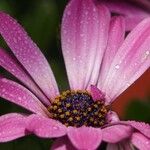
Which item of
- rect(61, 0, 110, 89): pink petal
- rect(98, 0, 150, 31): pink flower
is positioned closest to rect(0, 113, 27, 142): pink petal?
rect(61, 0, 110, 89): pink petal

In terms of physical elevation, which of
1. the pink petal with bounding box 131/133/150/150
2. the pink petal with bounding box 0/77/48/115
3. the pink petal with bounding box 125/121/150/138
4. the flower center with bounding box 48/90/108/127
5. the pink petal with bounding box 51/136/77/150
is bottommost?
the flower center with bounding box 48/90/108/127

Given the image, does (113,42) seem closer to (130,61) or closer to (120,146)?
(130,61)

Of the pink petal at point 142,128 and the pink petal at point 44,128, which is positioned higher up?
the pink petal at point 142,128

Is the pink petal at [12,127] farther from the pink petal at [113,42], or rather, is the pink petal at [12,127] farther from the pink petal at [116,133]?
the pink petal at [113,42]

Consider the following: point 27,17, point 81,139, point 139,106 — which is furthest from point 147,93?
point 81,139

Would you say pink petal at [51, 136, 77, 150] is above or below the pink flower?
below

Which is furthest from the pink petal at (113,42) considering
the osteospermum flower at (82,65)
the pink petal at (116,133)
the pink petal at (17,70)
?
the pink petal at (116,133)

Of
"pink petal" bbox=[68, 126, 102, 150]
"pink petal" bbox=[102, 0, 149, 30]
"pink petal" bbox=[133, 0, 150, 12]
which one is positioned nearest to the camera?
"pink petal" bbox=[68, 126, 102, 150]

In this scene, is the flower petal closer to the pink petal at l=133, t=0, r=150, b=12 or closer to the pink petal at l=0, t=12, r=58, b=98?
the pink petal at l=0, t=12, r=58, b=98
